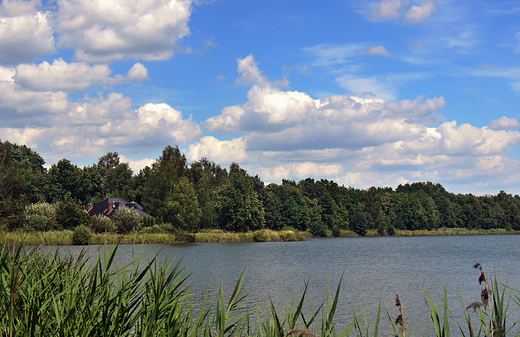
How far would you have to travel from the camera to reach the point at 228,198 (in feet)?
283

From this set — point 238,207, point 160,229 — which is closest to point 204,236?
point 160,229

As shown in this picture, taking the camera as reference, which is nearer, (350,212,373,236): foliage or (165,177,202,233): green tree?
(165,177,202,233): green tree

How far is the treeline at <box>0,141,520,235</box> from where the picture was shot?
71.4 meters

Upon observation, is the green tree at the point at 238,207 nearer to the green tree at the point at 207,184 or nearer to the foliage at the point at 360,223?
the green tree at the point at 207,184

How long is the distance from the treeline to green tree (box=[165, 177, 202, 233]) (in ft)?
0.53

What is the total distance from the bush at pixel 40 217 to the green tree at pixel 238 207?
3558cm

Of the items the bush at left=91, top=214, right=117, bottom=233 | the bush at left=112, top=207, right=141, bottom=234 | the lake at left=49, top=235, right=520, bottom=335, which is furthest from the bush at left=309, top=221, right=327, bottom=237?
the lake at left=49, top=235, right=520, bottom=335

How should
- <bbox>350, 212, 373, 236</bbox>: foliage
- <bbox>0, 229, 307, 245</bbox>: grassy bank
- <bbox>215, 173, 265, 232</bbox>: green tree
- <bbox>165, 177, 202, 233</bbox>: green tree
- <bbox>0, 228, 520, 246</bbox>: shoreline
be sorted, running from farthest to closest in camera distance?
1. <bbox>350, 212, 373, 236</bbox>: foliage
2. <bbox>215, 173, 265, 232</bbox>: green tree
3. <bbox>165, 177, 202, 233</bbox>: green tree
4. <bbox>0, 229, 307, 245</bbox>: grassy bank
5. <bbox>0, 228, 520, 246</bbox>: shoreline

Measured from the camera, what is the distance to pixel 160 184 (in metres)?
82.6

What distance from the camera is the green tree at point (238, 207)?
85312 millimetres

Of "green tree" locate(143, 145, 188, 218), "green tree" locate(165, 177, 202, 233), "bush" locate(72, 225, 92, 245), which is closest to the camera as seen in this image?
"bush" locate(72, 225, 92, 245)

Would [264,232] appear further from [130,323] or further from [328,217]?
[130,323]

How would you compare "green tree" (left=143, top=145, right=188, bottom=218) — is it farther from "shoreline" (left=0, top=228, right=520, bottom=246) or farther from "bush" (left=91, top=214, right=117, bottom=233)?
"bush" (left=91, top=214, right=117, bottom=233)

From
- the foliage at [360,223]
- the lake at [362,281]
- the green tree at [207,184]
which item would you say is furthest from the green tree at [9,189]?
the foliage at [360,223]
